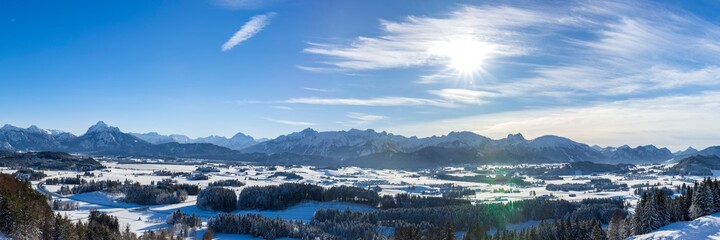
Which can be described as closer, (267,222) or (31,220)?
(31,220)

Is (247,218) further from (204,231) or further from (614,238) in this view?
(614,238)

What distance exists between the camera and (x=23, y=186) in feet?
502

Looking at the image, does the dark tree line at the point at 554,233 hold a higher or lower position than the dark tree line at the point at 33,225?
lower

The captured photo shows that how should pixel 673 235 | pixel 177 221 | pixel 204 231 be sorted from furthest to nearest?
pixel 177 221
pixel 204 231
pixel 673 235

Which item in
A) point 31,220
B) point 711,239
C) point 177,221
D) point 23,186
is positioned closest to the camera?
point 711,239

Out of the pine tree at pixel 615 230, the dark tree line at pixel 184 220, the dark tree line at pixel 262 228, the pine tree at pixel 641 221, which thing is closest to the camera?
the pine tree at pixel 641 221

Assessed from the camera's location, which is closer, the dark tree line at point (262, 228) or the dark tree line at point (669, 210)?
the dark tree line at point (669, 210)

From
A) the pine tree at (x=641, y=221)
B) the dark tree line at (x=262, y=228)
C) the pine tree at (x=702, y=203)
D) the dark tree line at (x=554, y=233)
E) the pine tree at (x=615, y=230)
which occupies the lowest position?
the dark tree line at (x=262, y=228)

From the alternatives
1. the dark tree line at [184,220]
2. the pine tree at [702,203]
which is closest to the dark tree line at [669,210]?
the pine tree at [702,203]

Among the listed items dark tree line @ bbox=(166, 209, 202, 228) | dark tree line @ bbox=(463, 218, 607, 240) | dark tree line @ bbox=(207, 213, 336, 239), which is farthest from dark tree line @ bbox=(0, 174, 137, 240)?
dark tree line @ bbox=(463, 218, 607, 240)

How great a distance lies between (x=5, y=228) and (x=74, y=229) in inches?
547

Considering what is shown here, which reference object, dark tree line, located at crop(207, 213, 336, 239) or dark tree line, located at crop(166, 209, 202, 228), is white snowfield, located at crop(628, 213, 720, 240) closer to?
dark tree line, located at crop(207, 213, 336, 239)

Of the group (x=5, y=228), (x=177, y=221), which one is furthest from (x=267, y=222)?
(x=5, y=228)

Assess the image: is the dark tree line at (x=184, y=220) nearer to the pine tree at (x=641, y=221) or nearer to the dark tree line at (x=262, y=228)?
the dark tree line at (x=262, y=228)
